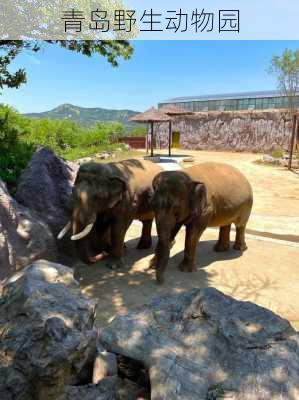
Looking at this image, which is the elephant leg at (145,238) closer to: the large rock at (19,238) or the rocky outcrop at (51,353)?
the large rock at (19,238)

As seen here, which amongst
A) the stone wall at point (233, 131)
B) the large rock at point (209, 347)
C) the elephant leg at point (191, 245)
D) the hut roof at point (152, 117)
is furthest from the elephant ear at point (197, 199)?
the stone wall at point (233, 131)

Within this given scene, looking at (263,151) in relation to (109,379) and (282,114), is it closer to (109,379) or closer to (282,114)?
(282,114)

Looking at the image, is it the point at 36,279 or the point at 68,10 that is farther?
the point at 68,10

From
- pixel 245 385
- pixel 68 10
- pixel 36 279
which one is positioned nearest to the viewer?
pixel 245 385

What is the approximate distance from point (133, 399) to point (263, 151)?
89.4ft

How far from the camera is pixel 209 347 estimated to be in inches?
84.8

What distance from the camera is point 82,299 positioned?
8.33ft

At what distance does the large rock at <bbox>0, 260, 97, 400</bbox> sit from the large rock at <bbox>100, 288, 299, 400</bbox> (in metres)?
0.21

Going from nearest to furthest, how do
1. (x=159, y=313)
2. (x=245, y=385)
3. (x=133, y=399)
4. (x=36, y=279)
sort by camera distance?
(x=245, y=385) < (x=133, y=399) < (x=159, y=313) < (x=36, y=279)

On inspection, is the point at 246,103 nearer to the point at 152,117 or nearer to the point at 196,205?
the point at 152,117

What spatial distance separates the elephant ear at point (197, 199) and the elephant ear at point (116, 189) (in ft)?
3.09

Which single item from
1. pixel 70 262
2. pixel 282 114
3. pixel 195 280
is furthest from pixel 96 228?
pixel 282 114

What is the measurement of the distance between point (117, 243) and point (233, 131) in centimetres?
2498

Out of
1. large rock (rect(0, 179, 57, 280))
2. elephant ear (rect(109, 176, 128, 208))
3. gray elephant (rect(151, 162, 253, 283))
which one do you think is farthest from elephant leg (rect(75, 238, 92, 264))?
gray elephant (rect(151, 162, 253, 283))
